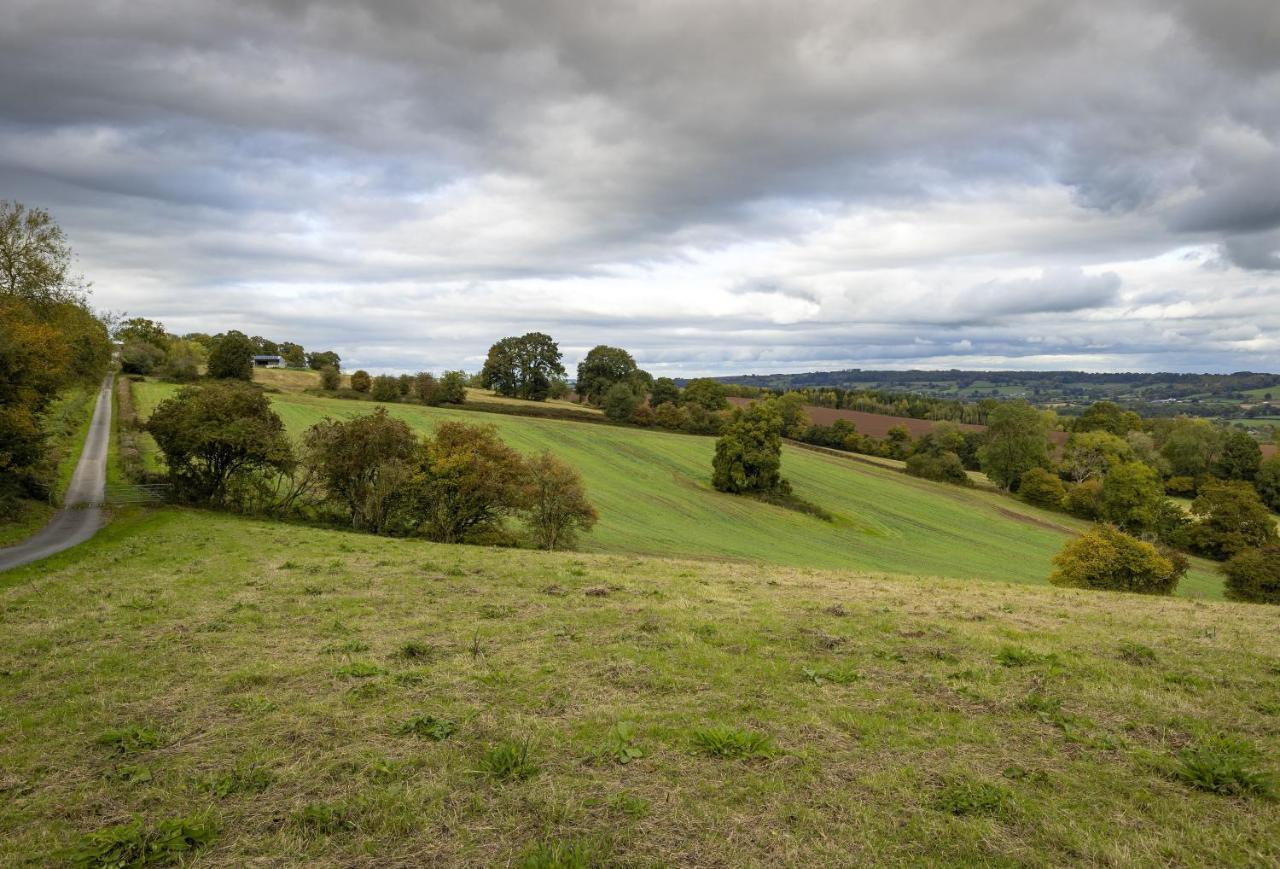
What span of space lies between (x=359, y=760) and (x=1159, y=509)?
9404 cm

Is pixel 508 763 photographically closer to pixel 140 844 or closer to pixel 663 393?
pixel 140 844

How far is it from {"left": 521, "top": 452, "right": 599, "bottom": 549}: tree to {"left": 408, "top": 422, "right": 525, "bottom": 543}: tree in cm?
74

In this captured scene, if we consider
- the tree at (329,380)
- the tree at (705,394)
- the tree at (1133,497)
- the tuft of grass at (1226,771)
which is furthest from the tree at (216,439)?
the tree at (705,394)

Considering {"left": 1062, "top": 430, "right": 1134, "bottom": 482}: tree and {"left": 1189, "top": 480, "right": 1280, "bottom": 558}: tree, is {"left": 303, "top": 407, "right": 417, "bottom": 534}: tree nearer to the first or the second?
{"left": 1189, "top": 480, "right": 1280, "bottom": 558}: tree

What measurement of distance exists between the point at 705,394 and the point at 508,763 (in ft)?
434

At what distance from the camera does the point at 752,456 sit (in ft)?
242

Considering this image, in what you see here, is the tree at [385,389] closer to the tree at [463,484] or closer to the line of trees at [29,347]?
the line of trees at [29,347]

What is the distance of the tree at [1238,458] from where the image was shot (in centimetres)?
10006

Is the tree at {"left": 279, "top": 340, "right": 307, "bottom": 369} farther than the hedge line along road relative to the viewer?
Yes

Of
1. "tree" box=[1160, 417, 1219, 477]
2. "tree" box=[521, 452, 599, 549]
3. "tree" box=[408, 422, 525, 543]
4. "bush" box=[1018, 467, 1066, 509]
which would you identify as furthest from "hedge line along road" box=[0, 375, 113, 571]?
"tree" box=[1160, 417, 1219, 477]

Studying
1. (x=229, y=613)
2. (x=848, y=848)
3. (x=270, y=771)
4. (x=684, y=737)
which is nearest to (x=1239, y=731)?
(x=848, y=848)

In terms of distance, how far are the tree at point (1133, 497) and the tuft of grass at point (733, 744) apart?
86.1 meters

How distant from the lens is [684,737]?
826cm

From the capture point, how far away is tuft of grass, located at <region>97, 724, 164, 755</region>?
26.2 ft
